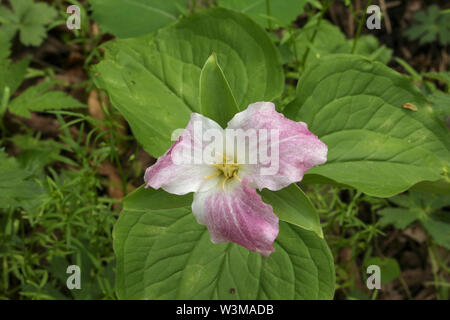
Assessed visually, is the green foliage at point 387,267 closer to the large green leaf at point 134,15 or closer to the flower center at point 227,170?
the flower center at point 227,170

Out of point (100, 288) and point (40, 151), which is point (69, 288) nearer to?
point (100, 288)

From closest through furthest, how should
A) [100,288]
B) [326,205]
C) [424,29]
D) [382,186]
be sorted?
[382,186]
[100,288]
[326,205]
[424,29]

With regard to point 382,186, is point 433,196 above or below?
below

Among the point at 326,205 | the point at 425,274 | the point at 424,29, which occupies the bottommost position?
the point at 425,274

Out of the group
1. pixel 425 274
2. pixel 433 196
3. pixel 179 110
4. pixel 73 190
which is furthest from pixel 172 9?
pixel 425 274

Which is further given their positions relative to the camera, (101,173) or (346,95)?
(101,173)

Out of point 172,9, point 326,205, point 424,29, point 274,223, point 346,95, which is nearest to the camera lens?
point 274,223

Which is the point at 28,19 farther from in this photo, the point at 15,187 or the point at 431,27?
the point at 431,27
